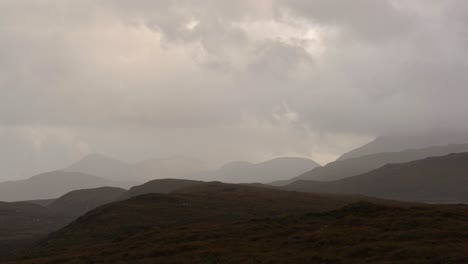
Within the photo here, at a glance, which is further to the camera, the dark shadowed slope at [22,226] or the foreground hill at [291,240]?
the dark shadowed slope at [22,226]

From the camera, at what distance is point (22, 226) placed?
15312cm

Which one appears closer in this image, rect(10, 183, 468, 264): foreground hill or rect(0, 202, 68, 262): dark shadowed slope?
rect(10, 183, 468, 264): foreground hill

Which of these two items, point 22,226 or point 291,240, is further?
point 22,226

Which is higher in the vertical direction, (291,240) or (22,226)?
(22,226)

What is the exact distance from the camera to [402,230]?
57.8 m

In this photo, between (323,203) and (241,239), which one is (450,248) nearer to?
(241,239)

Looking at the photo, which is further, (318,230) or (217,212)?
(217,212)

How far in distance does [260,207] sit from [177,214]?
69.8 feet

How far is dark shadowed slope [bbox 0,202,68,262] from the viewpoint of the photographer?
10849 centimetres

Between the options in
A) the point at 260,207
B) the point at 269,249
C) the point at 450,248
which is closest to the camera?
the point at 450,248

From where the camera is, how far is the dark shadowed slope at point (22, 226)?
4271 inches

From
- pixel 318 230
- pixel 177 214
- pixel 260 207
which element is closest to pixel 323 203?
pixel 260 207

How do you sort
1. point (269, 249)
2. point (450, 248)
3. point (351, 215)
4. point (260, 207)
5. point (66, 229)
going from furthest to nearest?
point (260, 207)
point (66, 229)
point (351, 215)
point (269, 249)
point (450, 248)

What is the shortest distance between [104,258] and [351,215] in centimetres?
3487
